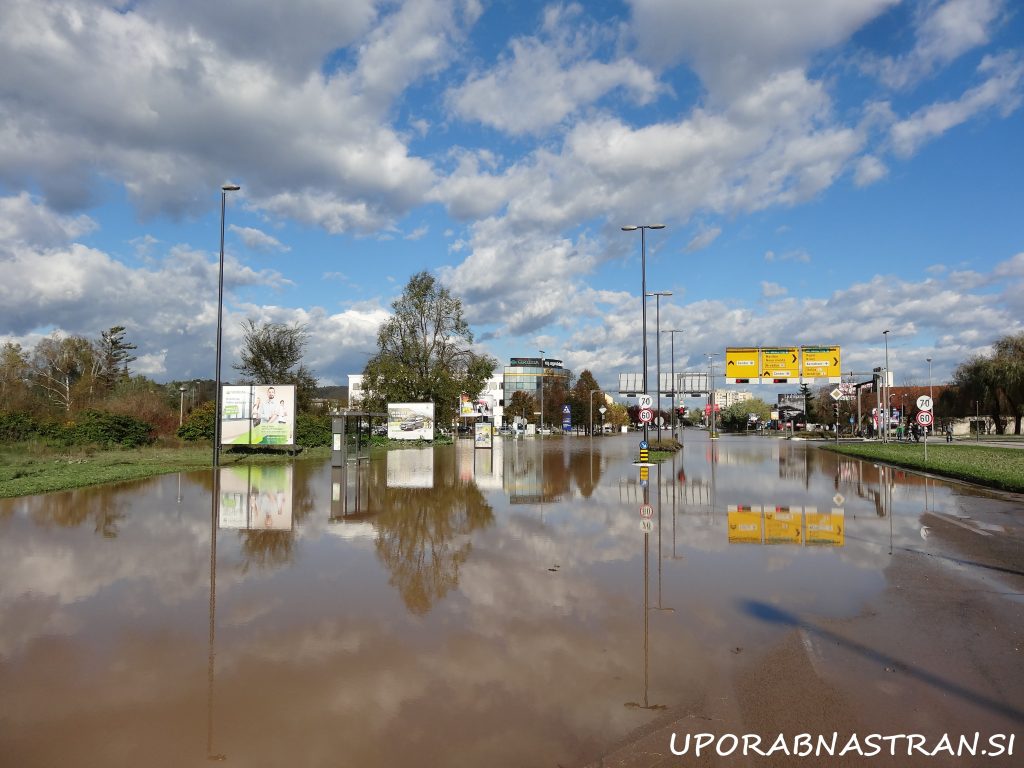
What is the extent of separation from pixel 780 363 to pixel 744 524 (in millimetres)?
34246

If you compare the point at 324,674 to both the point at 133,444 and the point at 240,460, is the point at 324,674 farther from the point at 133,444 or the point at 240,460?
the point at 133,444

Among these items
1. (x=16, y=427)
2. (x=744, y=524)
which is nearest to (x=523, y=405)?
(x=16, y=427)

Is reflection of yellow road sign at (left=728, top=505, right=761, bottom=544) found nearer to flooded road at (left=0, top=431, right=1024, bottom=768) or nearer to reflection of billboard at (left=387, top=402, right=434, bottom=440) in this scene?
flooded road at (left=0, top=431, right=1024, bottom=768)

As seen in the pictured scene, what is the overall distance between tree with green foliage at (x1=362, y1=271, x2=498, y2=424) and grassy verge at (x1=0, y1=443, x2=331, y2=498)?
15.6m

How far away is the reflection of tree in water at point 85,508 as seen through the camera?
40.2 ft

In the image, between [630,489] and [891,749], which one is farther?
[630,489]

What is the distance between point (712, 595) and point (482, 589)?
100 inches

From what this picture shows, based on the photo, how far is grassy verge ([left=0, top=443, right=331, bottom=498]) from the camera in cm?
1850

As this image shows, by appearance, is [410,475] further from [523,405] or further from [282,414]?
[523,405]

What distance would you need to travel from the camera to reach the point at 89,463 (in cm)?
2591

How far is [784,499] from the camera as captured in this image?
16797 millimetres

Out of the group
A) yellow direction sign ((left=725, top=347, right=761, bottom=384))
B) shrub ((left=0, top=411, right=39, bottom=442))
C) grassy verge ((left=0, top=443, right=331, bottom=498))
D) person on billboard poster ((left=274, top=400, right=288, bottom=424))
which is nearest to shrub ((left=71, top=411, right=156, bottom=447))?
grassy verge ((left=0, top=443, right=331, bottom=498))

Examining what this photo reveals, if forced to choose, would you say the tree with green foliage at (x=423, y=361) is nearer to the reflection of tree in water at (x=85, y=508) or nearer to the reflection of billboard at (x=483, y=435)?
the reflection of billboard at (x=483, y=435)

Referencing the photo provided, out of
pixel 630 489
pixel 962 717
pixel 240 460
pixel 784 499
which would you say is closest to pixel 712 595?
pixel 962 717
